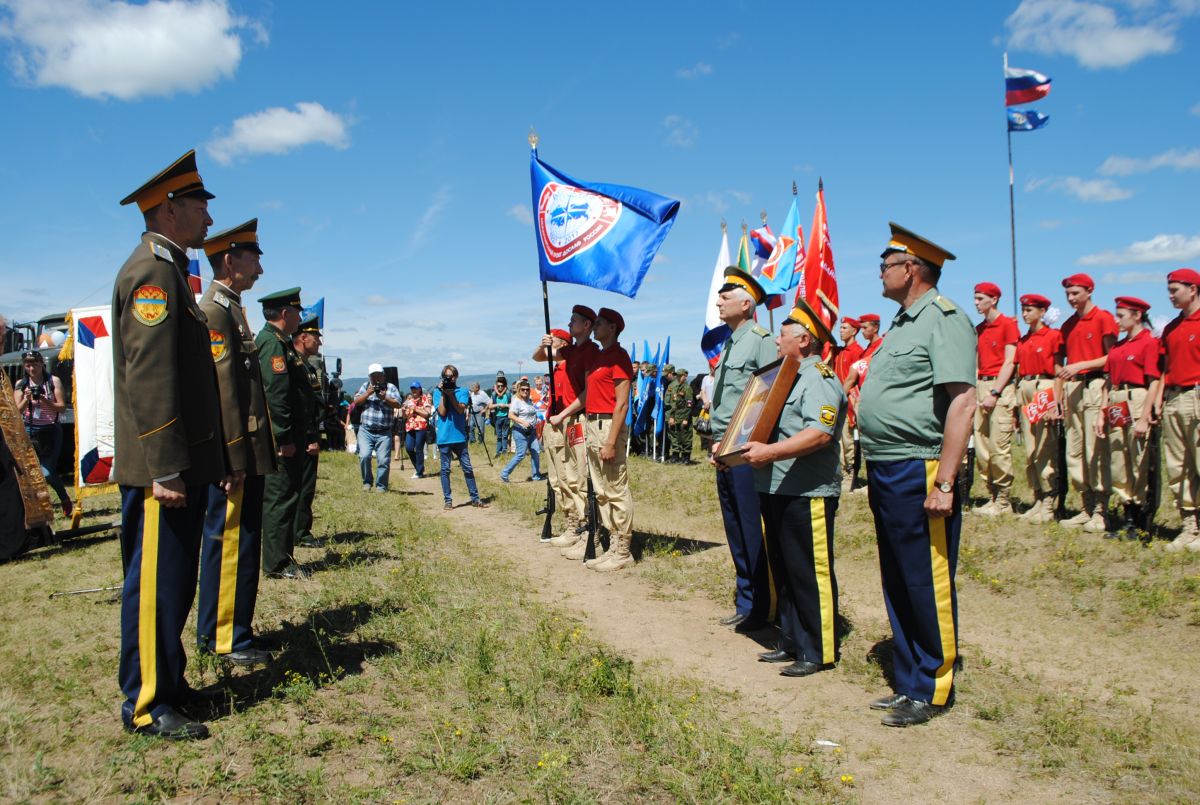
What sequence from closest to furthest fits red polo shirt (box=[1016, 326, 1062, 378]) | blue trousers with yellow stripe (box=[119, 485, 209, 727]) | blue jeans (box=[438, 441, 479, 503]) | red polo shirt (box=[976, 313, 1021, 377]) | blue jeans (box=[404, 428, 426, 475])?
blue trousers with yellow stripe (box=[119, 485, 209, 727]), red polo shirt (box=[1016, 326, 1062, 378]), red polo shirt (box=[976, 313, 1021, 377]), blue jeans (box=[438, 441, 479, 503]), blue jeans (box=[404, 428, 426, 475])

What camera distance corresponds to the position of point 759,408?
4.84m

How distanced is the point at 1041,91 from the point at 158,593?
17.1 meters

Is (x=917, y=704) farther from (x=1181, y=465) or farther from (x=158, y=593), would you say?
(x=1181, y=465)

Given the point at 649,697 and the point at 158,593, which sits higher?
the point at 158,593

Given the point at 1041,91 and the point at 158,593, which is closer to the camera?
the point at 158,593

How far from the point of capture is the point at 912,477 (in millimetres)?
4059

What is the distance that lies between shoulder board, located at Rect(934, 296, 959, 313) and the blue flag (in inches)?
147

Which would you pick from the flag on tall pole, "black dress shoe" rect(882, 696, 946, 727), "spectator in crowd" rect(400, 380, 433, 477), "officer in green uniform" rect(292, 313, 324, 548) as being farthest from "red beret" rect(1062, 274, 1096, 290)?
"spectator in crowd" rect(400, 380, 433, 477)

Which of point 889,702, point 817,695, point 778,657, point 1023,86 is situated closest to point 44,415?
point 778,657

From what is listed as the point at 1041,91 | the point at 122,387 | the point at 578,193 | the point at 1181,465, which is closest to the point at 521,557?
the point at 578,193

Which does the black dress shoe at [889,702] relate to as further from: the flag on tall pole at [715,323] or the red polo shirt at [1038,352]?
the red polo shirt at [1038,352]

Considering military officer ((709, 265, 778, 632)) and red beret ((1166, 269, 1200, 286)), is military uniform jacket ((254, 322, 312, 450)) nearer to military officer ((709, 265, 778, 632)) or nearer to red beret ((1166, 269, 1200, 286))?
military officer ((709, 265, 778, 632))

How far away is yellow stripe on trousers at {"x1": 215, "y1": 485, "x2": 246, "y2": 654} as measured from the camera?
457cm

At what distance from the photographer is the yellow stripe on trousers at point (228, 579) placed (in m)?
4.57
